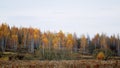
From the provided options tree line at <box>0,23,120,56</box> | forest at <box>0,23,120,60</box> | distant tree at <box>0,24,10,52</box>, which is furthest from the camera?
tree line at <box>0,23,120,56</box>

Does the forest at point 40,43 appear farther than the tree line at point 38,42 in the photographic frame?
No

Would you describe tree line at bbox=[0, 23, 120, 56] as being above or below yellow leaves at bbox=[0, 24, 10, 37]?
below

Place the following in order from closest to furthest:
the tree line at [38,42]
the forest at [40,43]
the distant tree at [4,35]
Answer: the forest at [40,43] < the distant tree at [4,35] < the tree line at [38,42]

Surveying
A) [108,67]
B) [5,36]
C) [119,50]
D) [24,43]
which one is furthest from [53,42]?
[108,67]

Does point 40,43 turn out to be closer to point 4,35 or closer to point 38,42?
point 38,42

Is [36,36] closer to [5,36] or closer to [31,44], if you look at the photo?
[31,44]

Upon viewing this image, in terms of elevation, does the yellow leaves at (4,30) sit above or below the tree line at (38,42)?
above

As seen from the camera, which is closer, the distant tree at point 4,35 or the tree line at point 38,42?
the distant tree at point 4,35

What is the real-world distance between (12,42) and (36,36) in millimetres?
14597

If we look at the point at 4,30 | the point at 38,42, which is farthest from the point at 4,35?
the point at 38,42

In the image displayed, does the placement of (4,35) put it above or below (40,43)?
above

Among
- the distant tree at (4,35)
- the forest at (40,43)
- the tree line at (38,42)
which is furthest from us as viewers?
the tree line at (38,42)

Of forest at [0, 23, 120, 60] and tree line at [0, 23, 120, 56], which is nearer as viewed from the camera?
forest at [0, 23, 120, 60]

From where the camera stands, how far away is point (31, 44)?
89.2 meters
